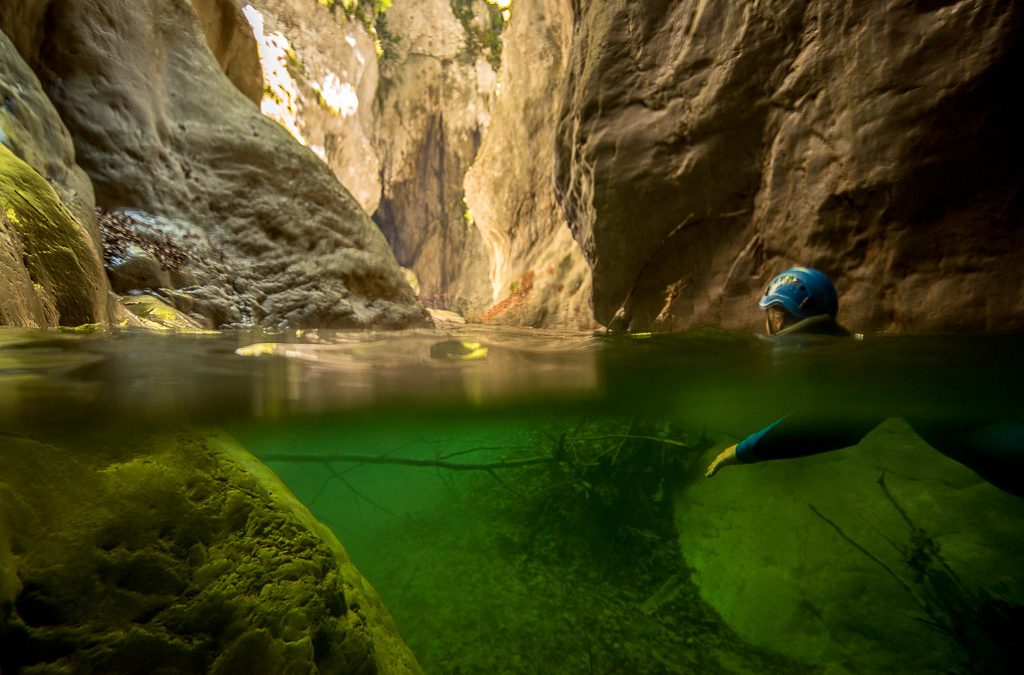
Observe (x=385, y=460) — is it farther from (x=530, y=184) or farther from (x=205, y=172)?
(x=530, y=184)

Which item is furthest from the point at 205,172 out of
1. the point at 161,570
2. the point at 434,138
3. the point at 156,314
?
the point at 434,138

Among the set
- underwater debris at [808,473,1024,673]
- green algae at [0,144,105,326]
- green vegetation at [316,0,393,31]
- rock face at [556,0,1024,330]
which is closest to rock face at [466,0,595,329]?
rock face at [556,0,1024,330]

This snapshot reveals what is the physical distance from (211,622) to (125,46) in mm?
8643

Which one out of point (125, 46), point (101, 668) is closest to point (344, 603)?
point (101, 668)

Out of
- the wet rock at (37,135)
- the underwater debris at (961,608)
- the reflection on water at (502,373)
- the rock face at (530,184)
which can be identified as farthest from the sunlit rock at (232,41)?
the underwater debris at (961,608)

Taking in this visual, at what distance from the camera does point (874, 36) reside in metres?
4.08

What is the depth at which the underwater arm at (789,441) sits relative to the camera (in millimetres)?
3342

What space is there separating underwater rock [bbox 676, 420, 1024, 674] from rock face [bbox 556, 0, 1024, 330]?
2683 mm

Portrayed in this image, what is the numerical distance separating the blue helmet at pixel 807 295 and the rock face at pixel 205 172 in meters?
6.39

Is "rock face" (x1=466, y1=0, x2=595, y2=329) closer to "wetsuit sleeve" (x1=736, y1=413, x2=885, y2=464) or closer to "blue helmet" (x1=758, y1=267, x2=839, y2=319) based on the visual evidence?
"blue helmet" (x1=758, y1=267, x2=839, y2=319)

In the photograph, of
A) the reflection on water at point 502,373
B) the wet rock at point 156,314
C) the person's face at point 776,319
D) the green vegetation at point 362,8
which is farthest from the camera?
the green vegetation at point 362,8

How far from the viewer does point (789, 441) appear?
3.38 m

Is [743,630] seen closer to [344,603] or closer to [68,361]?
[344,603]

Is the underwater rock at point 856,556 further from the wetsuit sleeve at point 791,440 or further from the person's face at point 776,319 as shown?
the person's face at point 776,319
